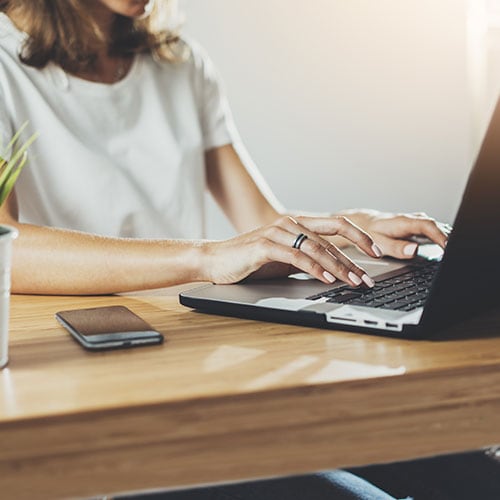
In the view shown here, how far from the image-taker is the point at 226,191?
1.79 metres

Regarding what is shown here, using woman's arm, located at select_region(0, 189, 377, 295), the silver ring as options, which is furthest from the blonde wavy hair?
the silver ring

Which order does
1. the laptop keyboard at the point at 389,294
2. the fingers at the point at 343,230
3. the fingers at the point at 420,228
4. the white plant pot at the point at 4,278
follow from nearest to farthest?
the white plant pot at the point at 4,278
the laptop keyboard at the point at 389,294
the fingers at the point at 343,230
the fingers at the point at 420,228

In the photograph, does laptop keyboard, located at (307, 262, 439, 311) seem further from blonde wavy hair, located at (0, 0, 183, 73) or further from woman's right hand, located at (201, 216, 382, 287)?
blonde wavy hair, located at (0, 0, 183, 73)

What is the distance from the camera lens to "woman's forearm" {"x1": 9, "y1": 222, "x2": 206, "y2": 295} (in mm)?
1048

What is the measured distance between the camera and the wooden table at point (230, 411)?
0.58 meters

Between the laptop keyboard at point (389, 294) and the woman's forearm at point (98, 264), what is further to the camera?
the woman's forearm at point (98, 264)

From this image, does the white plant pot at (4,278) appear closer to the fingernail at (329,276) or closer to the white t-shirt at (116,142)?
the fingernail at (329,276)

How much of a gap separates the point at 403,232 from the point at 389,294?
1.04ft

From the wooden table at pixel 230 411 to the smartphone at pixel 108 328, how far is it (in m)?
0.02

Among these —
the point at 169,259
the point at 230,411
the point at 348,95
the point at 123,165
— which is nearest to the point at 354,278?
the point at 169,259

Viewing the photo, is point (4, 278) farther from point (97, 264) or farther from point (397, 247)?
point (397, 247)

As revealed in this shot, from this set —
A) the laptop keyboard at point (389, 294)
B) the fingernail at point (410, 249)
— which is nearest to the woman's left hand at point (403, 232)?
the fingernail at point (410, 249)

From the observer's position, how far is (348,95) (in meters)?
2.80

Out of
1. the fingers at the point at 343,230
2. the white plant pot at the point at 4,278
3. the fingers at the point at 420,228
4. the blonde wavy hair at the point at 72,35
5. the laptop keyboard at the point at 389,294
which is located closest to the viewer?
the white plant pot at the point at 4,278
